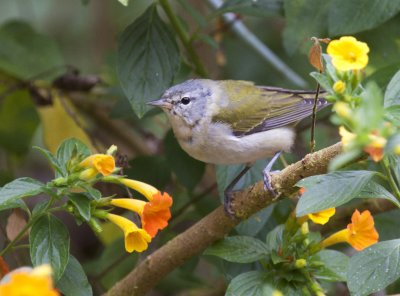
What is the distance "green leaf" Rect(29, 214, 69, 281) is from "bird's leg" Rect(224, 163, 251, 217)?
1.91 feet

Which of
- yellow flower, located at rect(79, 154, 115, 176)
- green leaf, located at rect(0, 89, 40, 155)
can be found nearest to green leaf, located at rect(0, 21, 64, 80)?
green leaf, located at rect(0, 89, 40, 155)

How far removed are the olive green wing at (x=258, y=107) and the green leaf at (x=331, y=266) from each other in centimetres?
82

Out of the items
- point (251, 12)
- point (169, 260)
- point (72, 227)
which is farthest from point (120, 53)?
point (72, 227)

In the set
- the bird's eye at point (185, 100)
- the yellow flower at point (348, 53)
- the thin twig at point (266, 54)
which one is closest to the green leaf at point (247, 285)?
the yellow flower at point (348, 53)

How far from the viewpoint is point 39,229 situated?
220 cm

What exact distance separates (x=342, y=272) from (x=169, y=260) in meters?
0.60

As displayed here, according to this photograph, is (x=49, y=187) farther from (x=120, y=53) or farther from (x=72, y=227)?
(x=72, y=227)

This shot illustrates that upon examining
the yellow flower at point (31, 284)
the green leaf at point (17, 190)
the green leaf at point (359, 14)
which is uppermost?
the yellow flower at point (31, 284)

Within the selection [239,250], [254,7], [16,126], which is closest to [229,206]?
[239,250]

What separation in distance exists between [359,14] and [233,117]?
28.8 inches

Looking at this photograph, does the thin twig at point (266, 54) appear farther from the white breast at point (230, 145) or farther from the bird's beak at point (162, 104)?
the bird's beak at point (162, 104)

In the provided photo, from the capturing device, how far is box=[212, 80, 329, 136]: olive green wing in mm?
3248

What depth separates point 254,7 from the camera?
3.07m

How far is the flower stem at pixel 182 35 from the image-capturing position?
303cm
